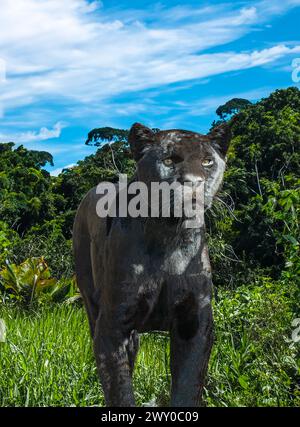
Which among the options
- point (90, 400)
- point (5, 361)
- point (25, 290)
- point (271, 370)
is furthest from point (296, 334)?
point (25, 290)

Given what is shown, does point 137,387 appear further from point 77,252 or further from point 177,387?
point 177,387

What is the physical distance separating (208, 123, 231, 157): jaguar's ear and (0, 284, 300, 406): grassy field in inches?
93.5

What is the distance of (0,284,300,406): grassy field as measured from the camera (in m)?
5.53

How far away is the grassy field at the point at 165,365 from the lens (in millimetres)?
5531

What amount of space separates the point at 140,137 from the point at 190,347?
Result: 1019mm

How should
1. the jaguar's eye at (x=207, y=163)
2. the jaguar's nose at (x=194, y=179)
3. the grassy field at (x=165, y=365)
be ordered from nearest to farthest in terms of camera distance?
the jaguar's nose at (x=194, y=179), the jaguar's eye at (x=207, y=163), the grassy field at (x=165, y=365)

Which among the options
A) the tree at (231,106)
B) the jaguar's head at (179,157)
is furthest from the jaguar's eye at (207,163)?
the tree at (231,106)

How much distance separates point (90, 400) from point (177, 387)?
6.54ft

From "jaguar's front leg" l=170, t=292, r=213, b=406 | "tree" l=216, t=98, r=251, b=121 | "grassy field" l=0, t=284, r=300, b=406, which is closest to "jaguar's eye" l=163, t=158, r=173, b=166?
"jaguar's front leg" l=170, t=292, r=213, b=406

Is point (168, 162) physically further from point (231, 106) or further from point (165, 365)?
point (231, 106)

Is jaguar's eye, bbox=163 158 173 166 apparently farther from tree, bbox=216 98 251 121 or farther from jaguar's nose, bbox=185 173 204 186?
tree, bbox=216 98 251 121

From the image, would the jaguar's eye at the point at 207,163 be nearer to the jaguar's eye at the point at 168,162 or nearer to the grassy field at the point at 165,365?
the jaguar's eye at the point at 168,162

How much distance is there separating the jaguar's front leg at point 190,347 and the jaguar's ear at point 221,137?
70cm

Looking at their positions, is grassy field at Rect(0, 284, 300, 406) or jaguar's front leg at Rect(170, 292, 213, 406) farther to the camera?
grassy field at Rect(0, 284, 300, 406)
